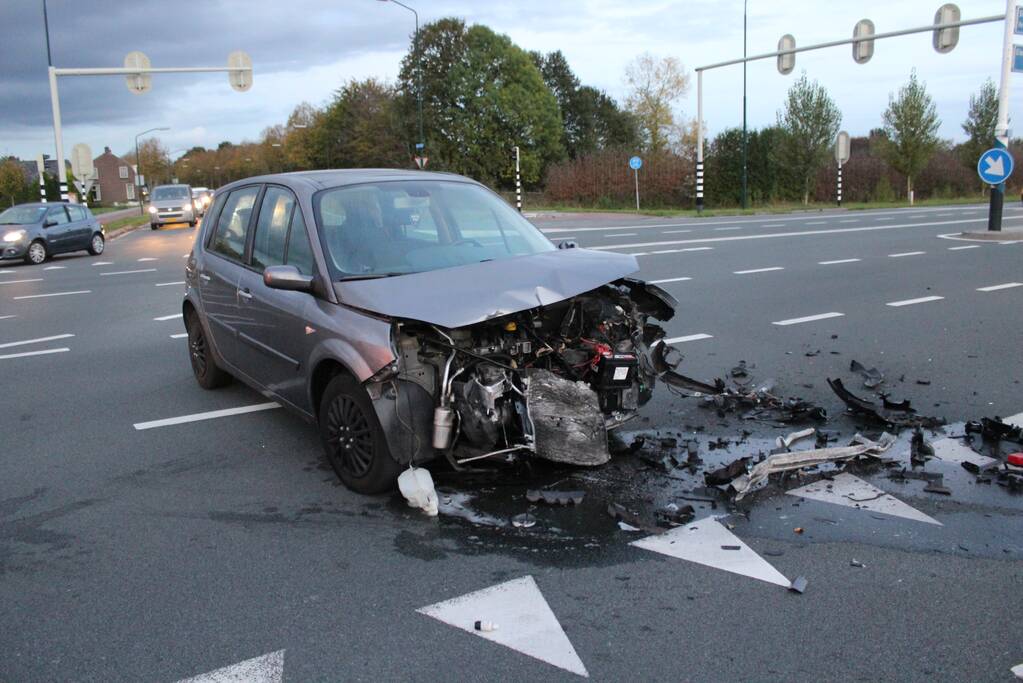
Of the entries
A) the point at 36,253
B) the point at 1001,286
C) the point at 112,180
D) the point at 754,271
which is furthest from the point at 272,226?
the point at 112,180

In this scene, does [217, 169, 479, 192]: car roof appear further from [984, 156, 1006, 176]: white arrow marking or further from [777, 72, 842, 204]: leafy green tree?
[777, 72, 842, 204]: leafy green tree

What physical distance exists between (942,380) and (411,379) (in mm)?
4752

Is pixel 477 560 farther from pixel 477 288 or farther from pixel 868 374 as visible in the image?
pixel 868 374

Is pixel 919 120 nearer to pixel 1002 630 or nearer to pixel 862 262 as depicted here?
pixel 862 262

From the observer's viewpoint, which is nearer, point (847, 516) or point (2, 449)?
point (847, 516)

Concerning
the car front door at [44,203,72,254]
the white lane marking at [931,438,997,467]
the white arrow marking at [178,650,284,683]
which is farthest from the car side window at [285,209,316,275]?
the car front door at [44,203,72,254]

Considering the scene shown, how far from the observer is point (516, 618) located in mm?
3486

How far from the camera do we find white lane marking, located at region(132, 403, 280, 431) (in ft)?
21.0

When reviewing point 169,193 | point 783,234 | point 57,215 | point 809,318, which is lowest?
point 809,318

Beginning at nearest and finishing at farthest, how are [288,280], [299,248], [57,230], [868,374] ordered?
1. [288,280]
2. [299,248]
3. [868,374]
4. [57,230]

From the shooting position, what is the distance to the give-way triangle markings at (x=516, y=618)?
10.6ft

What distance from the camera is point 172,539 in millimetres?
4332

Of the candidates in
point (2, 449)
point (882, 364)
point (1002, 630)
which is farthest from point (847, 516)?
point (2, 449)

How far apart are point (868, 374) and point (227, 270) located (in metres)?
5.17
